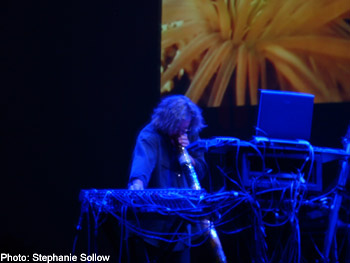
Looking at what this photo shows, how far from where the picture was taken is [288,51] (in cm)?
383

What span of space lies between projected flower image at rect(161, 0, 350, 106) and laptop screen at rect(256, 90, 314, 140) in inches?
56.7

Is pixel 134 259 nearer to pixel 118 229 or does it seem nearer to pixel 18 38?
pixel 118 229

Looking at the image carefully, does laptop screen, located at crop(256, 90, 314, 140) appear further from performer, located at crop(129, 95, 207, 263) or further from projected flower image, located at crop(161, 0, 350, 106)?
projected flower image, located at crop(161, 0, 350, 106)

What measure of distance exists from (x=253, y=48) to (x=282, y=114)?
5.76ft

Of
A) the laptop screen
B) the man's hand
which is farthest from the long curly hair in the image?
the laptop screen

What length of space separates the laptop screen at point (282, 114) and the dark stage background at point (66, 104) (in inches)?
72.1

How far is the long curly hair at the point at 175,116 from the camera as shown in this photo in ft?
10.00

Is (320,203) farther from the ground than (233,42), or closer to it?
closer to it

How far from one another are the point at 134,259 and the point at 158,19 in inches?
91.8

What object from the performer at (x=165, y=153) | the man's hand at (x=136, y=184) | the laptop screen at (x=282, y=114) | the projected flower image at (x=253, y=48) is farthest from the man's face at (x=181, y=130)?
the projected flower image at (x=253, y=48)

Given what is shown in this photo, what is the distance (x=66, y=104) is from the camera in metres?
4.24

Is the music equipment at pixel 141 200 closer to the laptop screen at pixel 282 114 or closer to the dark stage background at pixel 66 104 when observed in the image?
the laptop screen at pixel 282 114

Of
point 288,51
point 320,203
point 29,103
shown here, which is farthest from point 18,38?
point 320,203

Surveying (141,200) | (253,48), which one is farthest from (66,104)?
(141,200)
